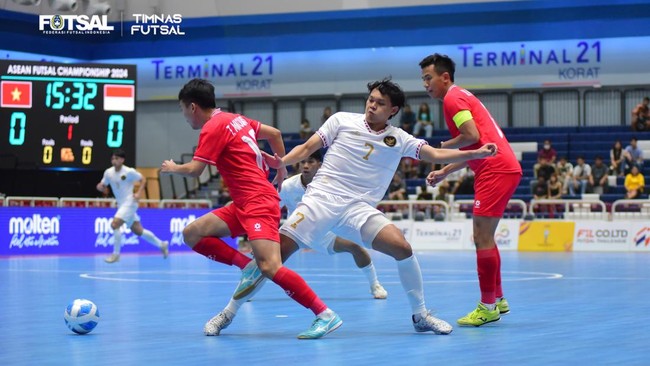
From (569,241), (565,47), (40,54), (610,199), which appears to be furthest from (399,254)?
(40,54)

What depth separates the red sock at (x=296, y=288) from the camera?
26.4 ft

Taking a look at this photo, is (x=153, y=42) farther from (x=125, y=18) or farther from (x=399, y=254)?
(x=399, y=254)

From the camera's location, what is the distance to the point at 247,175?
27.7ft

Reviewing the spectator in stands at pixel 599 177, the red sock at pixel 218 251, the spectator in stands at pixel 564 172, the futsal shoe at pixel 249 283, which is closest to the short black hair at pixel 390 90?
the futsal shoe at pixel 249 283

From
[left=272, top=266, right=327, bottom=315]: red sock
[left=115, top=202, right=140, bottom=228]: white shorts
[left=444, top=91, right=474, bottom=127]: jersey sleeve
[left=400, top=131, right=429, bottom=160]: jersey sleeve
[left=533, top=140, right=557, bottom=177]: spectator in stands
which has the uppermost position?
[left=533, top=140, right=557, bottom=177]: spectator in stands

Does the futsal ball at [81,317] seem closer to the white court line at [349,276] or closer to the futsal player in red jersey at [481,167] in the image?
the futsal player in red jersey at [481,167]

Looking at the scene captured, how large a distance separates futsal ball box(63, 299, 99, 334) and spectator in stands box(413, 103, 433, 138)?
27705 millimetres

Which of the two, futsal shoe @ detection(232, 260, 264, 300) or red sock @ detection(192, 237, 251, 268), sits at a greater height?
red sock @ detection(192, 237, 251, 268)

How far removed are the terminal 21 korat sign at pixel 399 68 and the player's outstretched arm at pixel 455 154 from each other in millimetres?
30860

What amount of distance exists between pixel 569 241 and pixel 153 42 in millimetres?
21348

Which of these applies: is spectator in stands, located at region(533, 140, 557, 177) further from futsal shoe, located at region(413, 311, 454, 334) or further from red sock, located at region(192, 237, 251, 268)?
futsal shoe, located at region(413, 311, 454, 334)

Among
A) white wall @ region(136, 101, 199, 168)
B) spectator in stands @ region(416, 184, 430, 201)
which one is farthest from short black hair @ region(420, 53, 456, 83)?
white wall @ region(136, 101, 199, 168)

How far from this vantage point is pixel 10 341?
25.6 feet

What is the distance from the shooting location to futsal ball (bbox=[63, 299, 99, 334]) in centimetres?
816
